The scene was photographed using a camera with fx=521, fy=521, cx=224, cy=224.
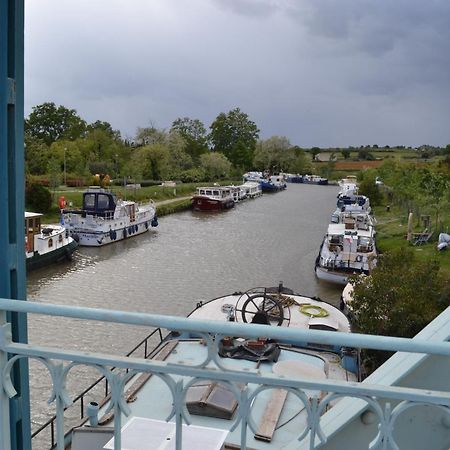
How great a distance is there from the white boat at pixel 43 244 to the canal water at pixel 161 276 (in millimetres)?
454

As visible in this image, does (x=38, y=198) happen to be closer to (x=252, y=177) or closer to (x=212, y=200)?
(x=212, y=200)

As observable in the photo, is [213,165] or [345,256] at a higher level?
[213,165]

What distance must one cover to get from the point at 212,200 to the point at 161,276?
23.6 meters

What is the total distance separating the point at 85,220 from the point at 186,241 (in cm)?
564

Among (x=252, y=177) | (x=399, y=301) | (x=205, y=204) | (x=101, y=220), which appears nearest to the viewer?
(x=399, y=301)

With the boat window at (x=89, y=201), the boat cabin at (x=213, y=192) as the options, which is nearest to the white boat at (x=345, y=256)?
the boat window at (x=89, y=201)

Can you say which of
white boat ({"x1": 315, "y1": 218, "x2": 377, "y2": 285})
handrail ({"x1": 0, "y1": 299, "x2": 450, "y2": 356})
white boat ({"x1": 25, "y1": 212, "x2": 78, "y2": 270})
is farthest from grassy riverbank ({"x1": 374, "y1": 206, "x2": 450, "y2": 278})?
handrail ({"x1": 0, "y1": 299, "x2": 450, "y2": 356})

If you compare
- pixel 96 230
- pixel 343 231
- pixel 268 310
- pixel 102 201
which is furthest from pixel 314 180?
pixel 268 310

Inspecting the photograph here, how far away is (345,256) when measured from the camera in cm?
2145

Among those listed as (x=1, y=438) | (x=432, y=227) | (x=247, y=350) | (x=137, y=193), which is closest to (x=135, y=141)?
(x=137, y=193)

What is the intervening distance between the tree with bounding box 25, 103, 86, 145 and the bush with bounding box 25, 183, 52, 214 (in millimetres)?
31270

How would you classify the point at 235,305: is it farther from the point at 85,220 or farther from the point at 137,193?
the point at 137,193

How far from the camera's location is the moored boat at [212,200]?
146 feet

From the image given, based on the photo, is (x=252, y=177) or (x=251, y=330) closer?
(x=251, y=330)
